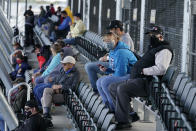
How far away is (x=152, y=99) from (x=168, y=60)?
1.93 feet

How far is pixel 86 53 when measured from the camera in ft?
50.6

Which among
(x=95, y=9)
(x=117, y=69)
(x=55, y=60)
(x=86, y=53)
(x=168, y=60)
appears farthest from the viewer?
(x=95, y=9)

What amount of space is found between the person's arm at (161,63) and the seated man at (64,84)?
8.71 feet

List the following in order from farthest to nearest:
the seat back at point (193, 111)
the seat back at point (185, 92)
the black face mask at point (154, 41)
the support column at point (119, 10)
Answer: the support column at point (119, 10)
the black face mask at point (154, 41)
the seat back at point (185, 92)
the seat back at point (193, 111)

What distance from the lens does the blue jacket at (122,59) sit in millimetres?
8695

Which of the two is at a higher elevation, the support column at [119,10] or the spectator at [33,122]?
the support column at [119,10]

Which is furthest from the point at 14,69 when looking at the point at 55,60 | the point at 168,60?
the point at 168,60

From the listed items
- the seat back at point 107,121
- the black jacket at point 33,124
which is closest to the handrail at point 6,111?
the seat back at point 107,121

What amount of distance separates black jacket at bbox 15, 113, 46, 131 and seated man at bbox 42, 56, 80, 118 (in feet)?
5.18

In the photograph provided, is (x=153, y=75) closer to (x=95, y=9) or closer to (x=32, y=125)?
(x=32, y=125)

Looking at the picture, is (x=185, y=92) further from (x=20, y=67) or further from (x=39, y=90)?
(x=20, y=67)

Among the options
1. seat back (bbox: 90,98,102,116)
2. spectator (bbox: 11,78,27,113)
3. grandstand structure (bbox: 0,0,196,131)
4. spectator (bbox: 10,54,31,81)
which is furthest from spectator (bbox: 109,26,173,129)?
spectator (bbox: 10,54,31,81)

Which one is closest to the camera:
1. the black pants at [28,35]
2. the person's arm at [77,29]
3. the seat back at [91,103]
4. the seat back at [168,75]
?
the seat back at [168,75]

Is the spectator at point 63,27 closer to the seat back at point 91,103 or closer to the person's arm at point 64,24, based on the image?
the person's arm at point 64,24
